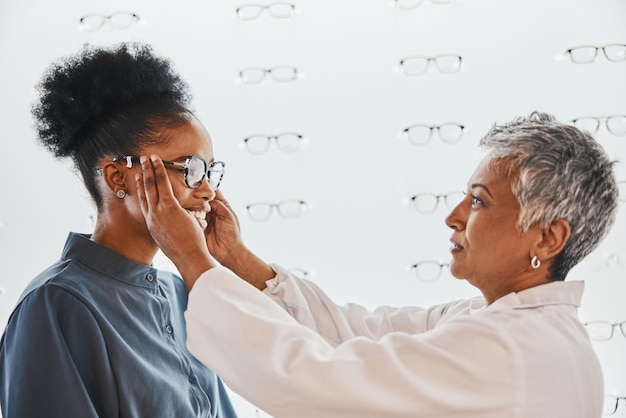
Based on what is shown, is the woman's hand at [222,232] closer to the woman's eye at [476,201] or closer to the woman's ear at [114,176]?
the woman's ear at [114,176]

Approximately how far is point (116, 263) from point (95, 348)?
184 mm

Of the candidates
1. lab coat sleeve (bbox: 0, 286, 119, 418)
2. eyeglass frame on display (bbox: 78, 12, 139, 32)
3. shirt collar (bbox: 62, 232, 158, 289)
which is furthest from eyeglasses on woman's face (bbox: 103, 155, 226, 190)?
eyeglass frame on display (bbox: 78, 12, 139, 32)

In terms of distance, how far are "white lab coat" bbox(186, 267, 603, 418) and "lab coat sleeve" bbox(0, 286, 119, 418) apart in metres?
0.16

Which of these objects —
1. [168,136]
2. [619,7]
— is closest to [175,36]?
[168,136]

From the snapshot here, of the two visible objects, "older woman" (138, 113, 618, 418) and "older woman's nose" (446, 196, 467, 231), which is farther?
"older woman's nose" (446, 196, 467, 231)

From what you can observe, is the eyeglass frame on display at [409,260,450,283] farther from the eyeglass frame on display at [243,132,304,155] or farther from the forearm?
the forearm

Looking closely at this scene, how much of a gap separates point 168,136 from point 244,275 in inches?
12.9

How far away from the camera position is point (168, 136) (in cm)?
146

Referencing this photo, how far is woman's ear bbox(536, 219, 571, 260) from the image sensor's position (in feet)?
4.31

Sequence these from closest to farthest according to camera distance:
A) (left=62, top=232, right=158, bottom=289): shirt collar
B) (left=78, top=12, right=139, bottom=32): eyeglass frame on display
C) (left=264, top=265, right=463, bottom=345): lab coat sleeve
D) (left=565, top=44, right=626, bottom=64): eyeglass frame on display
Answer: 1. (left=62, top=232, right=158, bottom=289): shirt collar
2. (left=264, top=265, right=463, bottom=345): lab coat sleeve
3. (left=565, top=44, right=626, bottom=64): eyeglass frame on display
4. (left=78, top=12, right=139, bottom=32): eyeglass frame on display

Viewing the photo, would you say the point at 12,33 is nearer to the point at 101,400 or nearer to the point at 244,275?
the point at 244,275

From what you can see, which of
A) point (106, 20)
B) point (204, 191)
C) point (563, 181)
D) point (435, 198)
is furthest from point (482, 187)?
point (106, 20)

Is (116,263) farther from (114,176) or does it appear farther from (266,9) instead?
(266,9)

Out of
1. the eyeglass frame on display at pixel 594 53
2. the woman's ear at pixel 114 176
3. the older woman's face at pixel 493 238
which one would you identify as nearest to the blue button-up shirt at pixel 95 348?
the woman's ear at pixel 114 176
